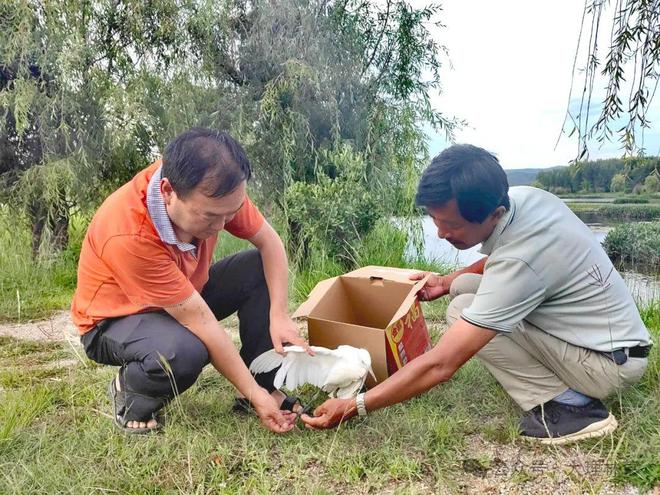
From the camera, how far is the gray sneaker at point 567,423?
1825 mm

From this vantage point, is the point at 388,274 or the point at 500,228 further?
the point at 388,274

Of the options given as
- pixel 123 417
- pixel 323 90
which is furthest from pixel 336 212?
pixel 123 417

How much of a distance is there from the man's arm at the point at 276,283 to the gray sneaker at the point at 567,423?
86 cm

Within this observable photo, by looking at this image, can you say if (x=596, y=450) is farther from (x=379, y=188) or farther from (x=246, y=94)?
(x=246, y=94)

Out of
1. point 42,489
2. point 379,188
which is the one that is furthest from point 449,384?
point 379,188

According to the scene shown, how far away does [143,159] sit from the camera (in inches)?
214

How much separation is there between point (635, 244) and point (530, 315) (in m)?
3.14

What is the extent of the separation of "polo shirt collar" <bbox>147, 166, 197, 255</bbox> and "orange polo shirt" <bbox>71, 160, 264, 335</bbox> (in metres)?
0.02

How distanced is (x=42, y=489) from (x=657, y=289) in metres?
3.49

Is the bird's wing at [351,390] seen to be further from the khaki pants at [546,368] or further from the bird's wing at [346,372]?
the khaki pants at [546,368]

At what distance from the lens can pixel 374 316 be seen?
261cm

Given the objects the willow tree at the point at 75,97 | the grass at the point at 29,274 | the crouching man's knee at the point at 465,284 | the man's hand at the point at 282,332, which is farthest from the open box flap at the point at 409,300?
the willow tree at the point at 75,97

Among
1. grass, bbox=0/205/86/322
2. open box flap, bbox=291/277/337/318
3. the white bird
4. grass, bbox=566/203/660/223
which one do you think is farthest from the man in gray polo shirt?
grass, bbox=0/205/86/322

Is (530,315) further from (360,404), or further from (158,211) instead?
(158,211)
